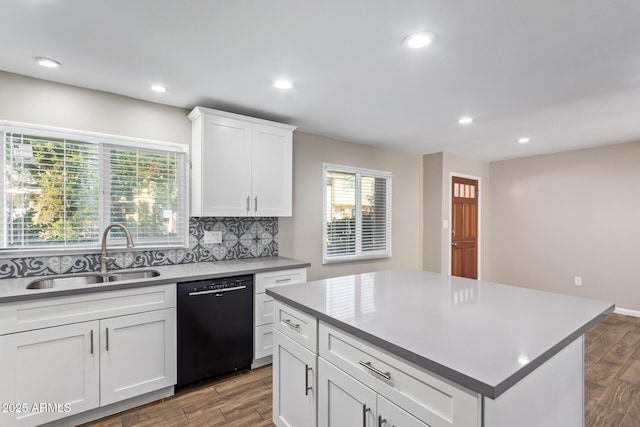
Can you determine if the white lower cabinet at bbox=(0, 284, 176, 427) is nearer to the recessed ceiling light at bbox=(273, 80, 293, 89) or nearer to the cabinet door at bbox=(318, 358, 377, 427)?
the cabinet door at bbox=(318, 358, 377, 427)

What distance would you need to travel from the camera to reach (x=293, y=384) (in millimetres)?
1674

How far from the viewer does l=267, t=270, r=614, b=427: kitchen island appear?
3.09 ft

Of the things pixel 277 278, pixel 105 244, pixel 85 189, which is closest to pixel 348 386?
pixel 277 278

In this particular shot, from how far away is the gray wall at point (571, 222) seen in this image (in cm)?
432

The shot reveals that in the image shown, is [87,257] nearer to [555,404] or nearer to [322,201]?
[322,201]

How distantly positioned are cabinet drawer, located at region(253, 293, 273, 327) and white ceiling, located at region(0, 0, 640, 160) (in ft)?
5.70

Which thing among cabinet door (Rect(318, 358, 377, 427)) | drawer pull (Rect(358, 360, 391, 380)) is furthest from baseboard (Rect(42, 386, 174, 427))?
drawer pull (Rect(358, 360, 391, 380))

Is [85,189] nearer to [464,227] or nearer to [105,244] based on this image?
[105,244]

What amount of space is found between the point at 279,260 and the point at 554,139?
3863 mm

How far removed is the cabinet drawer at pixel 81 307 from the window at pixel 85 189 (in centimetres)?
62

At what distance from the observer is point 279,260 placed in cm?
322

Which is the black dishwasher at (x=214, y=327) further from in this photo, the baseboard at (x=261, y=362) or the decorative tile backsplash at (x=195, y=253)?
the decorative tile backsplash at (x=195, y=253)

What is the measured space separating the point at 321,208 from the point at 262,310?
1556 mm

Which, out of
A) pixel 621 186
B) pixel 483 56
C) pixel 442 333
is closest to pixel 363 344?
pixel 442 333
